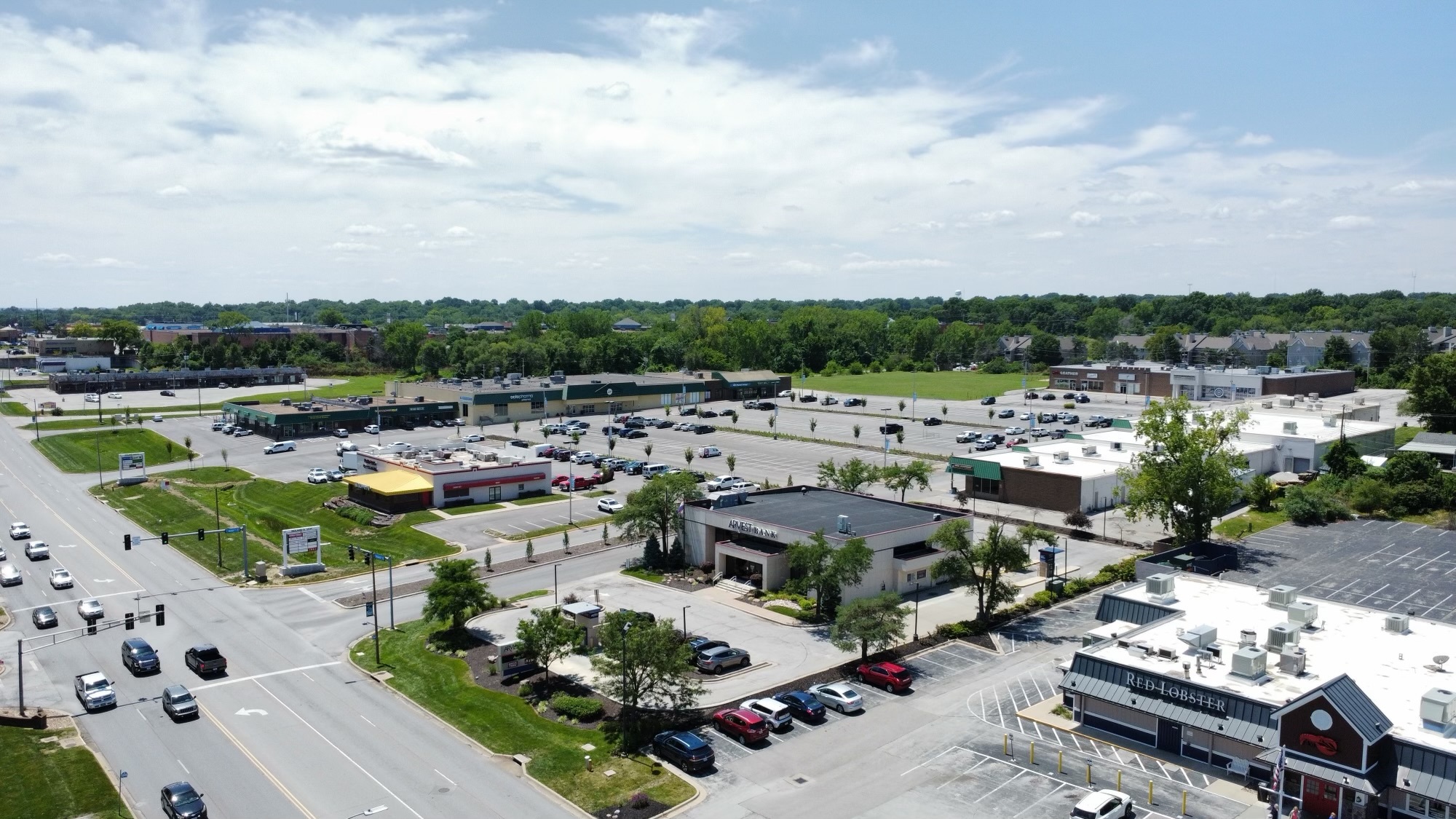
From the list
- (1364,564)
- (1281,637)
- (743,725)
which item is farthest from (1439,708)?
(1364,564)

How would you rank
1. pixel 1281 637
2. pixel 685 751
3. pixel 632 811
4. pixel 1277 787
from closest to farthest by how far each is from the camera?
pixel 1277 787, pixel 632 811, pixel 685 751, pixel 1281 637

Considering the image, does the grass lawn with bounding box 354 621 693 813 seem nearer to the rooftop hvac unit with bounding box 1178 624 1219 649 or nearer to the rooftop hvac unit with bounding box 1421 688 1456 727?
the rooftop hvac unit with bounding box 1178 624 1219 649

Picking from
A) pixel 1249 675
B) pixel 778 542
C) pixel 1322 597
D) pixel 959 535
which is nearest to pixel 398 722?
pixel 778 542

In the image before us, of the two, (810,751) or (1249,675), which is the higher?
(1249,675)

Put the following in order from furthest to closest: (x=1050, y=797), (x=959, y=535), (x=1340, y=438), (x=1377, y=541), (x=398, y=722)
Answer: (x=1340, y=438) < (x=1377, y=541) < (x=959, y=535) < (x=398, y=722) < (x=1050, y=797)

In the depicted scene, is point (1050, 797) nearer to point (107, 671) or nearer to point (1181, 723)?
point (1181, 723)

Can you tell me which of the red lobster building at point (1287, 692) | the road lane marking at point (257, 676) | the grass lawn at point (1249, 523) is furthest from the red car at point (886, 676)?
the grass lawn at point (1249, 523)

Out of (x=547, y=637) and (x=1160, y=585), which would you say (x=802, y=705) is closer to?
(x=547, y=637)
